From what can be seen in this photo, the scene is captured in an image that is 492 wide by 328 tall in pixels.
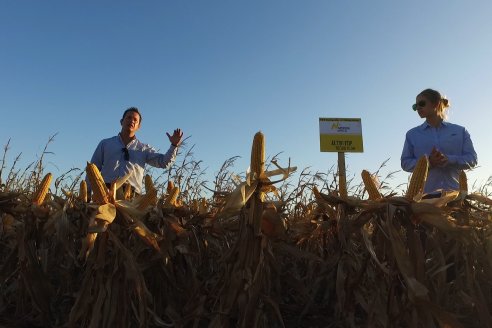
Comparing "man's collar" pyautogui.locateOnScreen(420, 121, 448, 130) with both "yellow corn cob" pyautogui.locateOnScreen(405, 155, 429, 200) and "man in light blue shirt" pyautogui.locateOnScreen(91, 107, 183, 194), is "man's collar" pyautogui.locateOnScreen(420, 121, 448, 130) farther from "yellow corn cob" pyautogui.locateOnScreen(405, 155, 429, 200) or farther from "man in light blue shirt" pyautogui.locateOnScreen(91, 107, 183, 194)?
"man in light blue shirt" pyautogui.locateOnScreen(91, 107, 183, 194)

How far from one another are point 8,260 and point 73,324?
0.85 m

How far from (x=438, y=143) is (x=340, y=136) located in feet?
4.77

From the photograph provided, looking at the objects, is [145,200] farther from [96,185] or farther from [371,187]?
[371,187]

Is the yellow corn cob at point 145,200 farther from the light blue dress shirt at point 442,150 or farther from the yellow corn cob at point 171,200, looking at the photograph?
the light blue dress shirt at point 442,150

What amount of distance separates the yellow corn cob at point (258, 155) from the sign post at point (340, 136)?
2.88 m

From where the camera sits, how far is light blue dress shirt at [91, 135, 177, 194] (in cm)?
498

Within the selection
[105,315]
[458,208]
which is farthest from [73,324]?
[458,208]

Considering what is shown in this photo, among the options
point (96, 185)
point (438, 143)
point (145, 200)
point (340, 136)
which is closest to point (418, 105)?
point (438, 143)

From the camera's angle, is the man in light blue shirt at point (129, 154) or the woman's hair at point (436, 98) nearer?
the woman's hair at point (436, 98)

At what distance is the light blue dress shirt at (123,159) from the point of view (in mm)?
4984

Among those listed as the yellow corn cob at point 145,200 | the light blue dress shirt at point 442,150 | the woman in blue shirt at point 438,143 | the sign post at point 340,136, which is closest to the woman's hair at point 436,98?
the woman in blue shirt at point 438,143

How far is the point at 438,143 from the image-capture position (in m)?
4.13

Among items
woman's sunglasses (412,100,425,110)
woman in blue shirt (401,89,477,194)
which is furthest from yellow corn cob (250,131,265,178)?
woman's sunglasses (412,100,425,110)

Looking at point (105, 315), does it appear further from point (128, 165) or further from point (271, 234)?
point (128, 165)
